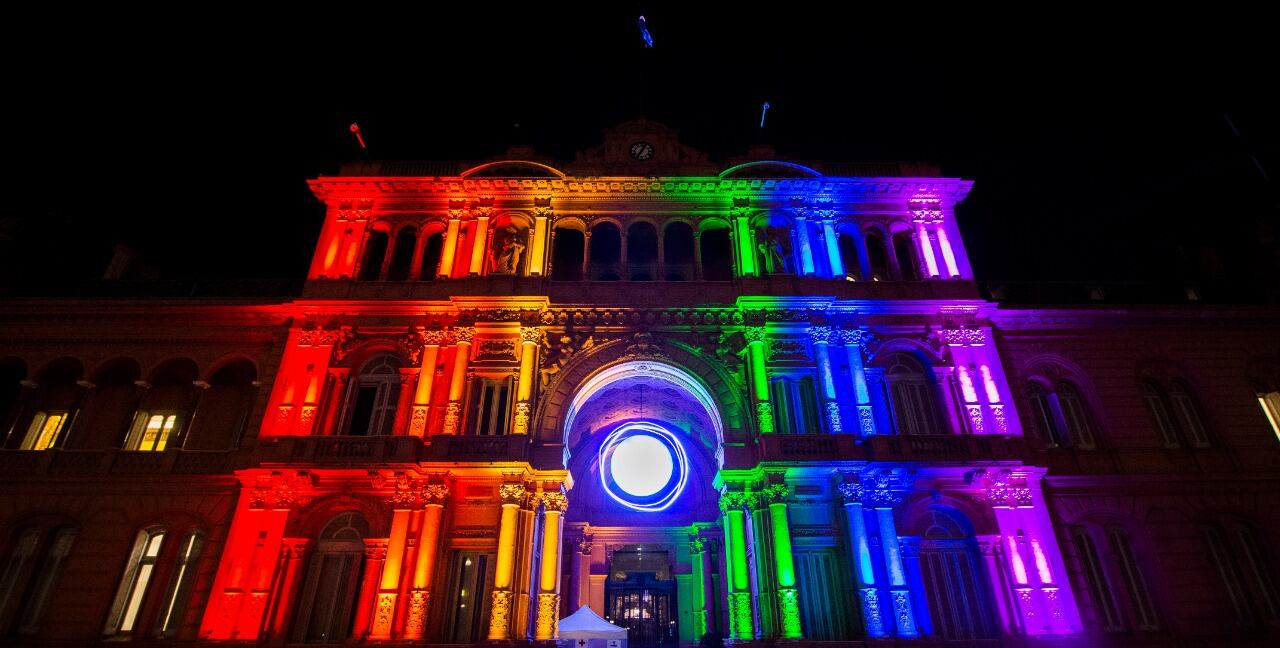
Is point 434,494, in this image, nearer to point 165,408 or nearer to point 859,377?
point 165,408

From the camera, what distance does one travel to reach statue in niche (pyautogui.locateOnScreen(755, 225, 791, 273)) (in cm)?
2552

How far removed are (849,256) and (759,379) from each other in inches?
299

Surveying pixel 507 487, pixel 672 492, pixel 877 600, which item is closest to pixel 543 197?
pixel 507 487

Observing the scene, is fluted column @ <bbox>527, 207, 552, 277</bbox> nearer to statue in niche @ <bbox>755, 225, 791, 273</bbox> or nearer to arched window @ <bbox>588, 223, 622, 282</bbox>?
arched window @ <bbox>588, 223, 622, 282</bbox>

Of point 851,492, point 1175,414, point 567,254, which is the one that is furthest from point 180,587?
point 1175,414

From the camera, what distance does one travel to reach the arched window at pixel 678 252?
26422mm

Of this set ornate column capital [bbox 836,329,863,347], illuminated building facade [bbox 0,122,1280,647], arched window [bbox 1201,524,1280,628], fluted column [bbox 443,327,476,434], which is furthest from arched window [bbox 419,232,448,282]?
arched window [bbox 1201,524,1280,628]

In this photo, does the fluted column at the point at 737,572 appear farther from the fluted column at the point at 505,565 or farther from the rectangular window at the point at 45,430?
the rectangular window at the point at 45,430

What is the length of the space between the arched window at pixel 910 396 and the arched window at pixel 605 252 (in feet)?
36.2

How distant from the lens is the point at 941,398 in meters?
23.0

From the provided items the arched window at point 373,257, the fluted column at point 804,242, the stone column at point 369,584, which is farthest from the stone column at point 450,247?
the fluted column at point 804,242

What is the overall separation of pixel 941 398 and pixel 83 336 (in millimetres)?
31037

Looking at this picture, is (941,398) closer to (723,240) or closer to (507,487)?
(723,240)

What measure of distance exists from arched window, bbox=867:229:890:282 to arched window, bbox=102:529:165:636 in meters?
27.2
